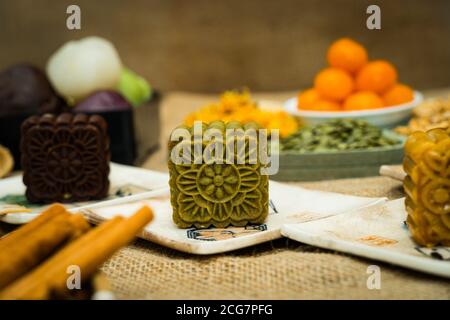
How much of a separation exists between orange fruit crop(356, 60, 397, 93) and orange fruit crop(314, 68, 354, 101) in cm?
3

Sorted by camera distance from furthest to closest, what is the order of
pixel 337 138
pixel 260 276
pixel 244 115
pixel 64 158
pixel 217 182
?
pixel 244 115
pixel 337 138
pixel 64 158
pixel 217 182
pixel 260 276

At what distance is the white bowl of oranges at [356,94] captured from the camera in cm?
203

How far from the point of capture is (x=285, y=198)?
1357mm

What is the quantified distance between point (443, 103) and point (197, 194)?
1.02 meters

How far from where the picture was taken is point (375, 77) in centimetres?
204

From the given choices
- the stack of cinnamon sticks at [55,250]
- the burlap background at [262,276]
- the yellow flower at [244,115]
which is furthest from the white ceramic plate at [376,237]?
the yellow flower at [244,115]

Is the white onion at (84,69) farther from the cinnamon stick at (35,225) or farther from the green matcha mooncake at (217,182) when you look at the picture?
the cinnamon stick at (35,225)

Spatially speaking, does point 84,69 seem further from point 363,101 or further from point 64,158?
point 363,101

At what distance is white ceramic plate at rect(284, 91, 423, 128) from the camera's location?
2008mm

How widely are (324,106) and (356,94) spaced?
0.34 ft

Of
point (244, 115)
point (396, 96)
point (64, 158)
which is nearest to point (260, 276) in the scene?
point (64, 158)

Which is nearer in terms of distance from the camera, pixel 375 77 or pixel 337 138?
pixel 337 138

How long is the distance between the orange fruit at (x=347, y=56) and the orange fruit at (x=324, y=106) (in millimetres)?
116

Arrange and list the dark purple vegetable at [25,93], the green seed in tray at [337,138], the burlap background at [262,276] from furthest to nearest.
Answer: the dark purple vegetable at [25,93] → the green seed in tray at [337,138] → the burlap background at [262,276]
